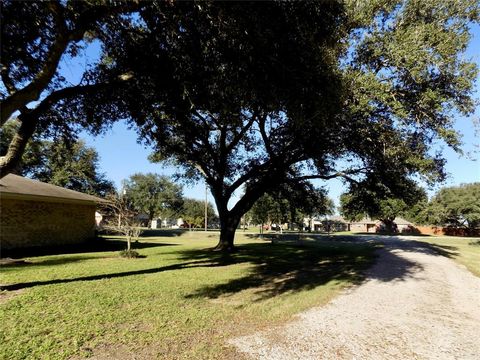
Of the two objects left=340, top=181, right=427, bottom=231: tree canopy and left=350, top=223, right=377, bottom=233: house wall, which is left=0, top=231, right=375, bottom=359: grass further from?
left=350, top=223, right=377, bottom=233: house wall

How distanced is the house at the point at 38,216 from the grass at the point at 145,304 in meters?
4.68

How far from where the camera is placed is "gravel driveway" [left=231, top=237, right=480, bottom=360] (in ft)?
18.1

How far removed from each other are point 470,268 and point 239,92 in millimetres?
14075

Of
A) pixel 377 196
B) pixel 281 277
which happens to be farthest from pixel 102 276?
pixel 377 196

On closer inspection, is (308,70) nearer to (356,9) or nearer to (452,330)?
Answer: (356,9)

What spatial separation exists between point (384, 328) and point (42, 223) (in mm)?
19588

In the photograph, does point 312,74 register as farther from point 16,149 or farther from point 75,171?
point 75,171

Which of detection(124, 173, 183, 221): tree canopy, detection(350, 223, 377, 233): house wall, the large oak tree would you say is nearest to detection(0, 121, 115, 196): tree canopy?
the large oak tree

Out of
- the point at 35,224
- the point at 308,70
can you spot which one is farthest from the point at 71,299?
the point at 35,224

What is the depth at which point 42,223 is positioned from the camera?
66.4 ft

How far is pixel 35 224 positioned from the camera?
64.9 feet

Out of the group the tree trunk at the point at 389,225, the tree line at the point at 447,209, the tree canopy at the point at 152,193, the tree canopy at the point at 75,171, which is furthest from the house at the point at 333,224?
the tree canopy at the point at 75,171

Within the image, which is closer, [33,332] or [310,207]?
[33,332]

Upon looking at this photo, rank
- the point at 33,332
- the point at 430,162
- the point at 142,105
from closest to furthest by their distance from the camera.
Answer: the point at 33,332 < the point at 142,105 < the point at 430,162
